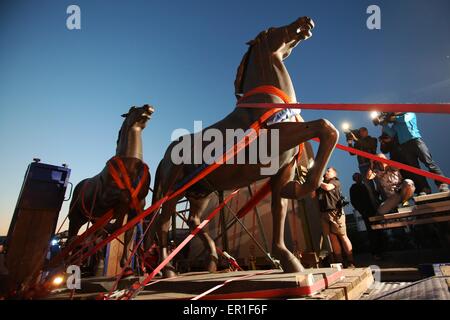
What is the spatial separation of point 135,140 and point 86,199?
1129mm

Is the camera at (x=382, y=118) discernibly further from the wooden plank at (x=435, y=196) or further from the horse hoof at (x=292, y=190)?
the horse hoof at (x=292, y=190)

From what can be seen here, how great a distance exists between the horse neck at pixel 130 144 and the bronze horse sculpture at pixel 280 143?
821 mm

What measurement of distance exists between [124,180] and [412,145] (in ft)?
14.3

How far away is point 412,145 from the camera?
391 cm

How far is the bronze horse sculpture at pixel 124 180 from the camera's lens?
288cm

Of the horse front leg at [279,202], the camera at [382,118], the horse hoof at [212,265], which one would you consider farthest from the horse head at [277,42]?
the camera at [382,118]

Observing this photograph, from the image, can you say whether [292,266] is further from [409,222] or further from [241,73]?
[409,222]

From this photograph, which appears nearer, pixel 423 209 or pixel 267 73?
pixel 267 73

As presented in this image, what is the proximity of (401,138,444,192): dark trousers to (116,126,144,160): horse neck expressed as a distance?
13.6 feet

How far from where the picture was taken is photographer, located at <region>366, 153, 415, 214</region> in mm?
3623

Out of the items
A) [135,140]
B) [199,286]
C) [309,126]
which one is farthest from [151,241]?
[309,126]

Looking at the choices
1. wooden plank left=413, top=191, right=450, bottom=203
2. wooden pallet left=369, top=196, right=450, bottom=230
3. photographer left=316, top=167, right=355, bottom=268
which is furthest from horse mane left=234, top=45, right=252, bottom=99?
wooden plank left=413, top=191, right=450, bottom=203

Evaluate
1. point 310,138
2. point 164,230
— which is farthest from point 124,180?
point 310,138
